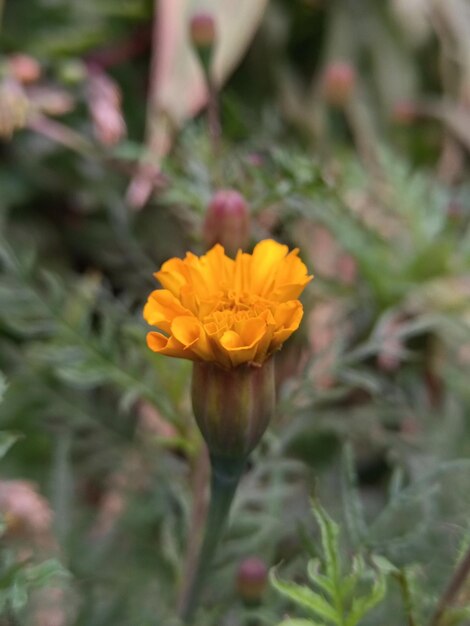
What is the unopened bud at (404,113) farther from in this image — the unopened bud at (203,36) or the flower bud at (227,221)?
the flower bud at (227,221)

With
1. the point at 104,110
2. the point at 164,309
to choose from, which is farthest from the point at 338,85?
the point at 164,309

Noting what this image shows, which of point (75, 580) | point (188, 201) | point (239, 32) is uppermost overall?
point (239, 32)

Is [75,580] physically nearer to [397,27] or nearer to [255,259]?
[255,259]

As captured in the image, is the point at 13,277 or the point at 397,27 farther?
the point at 397,27

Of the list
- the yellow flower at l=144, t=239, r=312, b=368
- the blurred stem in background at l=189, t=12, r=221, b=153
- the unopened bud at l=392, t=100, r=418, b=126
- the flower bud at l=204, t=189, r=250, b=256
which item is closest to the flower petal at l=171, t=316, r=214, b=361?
the yellow flower at l=144, t=239, r=312, b=368

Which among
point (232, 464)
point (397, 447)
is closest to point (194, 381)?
point (232, 464)

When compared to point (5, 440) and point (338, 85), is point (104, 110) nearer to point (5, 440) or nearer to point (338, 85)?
point (338, 85)

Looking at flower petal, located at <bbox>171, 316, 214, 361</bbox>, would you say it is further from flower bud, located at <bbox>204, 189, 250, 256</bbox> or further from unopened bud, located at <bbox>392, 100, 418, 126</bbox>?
unopened bud, located at <bbox>392, 100, 418, 126</bbox>
